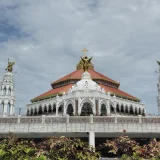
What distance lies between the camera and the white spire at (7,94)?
52.1m

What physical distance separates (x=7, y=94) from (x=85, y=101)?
2246 centimetres

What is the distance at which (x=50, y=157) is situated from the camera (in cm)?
1238

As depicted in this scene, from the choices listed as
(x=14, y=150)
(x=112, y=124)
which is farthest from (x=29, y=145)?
(x=112, y=124)

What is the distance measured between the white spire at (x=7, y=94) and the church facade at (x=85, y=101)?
192 inches

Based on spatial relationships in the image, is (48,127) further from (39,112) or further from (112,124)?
(39,112)

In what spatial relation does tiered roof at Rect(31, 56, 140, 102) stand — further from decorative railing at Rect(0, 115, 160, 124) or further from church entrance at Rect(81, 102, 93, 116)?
decorative railing at Rect(0, 115, 160, 124)

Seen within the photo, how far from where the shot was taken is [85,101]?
37.7 m

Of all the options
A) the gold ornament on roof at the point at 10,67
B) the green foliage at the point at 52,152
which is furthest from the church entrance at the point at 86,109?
the green foliage at the point at 52,152

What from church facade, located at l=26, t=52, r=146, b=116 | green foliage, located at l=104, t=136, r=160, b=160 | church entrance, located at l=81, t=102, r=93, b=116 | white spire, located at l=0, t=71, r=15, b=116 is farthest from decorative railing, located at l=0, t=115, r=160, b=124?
white spire, located at l=0, t=71, r=15, b=116

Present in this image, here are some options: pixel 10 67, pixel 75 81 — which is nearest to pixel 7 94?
pixel 10 67

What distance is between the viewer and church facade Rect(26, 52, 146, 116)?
37750 millimetres

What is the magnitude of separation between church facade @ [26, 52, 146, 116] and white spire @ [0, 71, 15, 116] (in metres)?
4.88

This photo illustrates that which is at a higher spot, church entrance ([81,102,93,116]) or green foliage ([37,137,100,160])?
church entrance ([81,102,93,116])

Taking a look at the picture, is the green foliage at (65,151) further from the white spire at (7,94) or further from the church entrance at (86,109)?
the white spire at (7,94)
